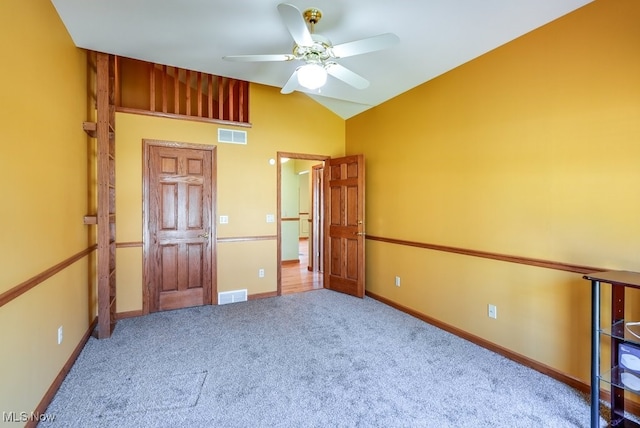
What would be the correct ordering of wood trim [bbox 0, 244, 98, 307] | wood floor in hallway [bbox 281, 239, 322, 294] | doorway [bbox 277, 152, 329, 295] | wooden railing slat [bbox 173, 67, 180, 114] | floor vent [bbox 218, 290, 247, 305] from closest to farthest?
wood trim [bbox 0, 244, 98, 307], wooden railing slat [bbox 173, 67, 180, 114], floor vent [bbox 218, 290, 247, 305], doorway [bbox 277, 152, 329, 295], wood floor in hallway [bbox 281, 239, 322, 294]

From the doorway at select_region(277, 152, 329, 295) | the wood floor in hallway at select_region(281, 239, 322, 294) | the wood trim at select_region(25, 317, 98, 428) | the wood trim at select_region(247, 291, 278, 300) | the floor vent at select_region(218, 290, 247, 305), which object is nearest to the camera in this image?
the wood trim at select_region(25, 317, 98, 428)

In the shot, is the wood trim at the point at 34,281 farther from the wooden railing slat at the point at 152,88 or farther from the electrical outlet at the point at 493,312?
the electrical outlet at the point at 493,312

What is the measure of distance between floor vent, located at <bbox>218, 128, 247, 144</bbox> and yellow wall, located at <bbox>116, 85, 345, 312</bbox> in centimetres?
6

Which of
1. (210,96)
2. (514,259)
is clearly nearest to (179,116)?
(210,96)

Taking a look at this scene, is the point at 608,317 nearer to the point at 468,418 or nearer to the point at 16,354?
the point at 468,418

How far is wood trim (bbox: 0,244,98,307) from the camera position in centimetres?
152

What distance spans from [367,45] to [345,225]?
2.91 m

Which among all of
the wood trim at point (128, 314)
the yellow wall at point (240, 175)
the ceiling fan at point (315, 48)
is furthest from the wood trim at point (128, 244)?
the ceiling fan at point (315, 48)

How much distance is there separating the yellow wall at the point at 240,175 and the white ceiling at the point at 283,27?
3.20ft

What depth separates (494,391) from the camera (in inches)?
87.1

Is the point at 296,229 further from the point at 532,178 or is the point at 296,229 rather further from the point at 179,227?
the point at 532,178

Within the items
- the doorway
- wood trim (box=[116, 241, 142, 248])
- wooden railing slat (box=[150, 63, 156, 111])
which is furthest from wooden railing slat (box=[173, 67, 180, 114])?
wood trim (box=[116, 241, 142, 248])

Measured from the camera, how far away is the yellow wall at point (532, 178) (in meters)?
2.10

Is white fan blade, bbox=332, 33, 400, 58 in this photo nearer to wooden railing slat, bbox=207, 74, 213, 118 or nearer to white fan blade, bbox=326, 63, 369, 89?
white fan blade, bbox=326, 63, 369, 89
